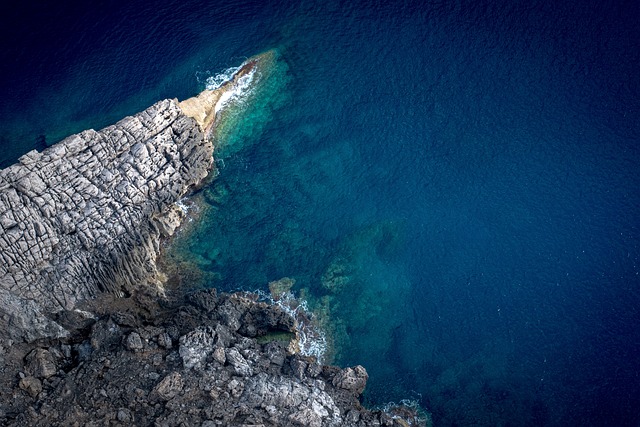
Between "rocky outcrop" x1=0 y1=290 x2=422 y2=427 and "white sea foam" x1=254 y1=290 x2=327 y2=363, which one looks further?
"white sea foam" x1=254 y1=290 x2=327 y2=363

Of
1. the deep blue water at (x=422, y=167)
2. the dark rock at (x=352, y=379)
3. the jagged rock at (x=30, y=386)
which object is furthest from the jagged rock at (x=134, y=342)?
the dark rock at (x=352, y=379)

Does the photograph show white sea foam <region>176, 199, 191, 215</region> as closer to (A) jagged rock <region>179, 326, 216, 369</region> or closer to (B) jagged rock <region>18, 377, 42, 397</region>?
(A) jagged rock <region>179, 326, 216, 369</region>

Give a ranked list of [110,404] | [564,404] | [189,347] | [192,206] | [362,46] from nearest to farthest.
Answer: [110,404], [189,347], [564,404], [192,206], [362,46]

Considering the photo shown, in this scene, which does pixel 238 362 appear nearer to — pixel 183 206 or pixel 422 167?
pixel 183 206

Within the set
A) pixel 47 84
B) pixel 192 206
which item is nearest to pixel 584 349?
pixel 192 206

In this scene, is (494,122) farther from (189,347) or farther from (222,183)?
(189,347)

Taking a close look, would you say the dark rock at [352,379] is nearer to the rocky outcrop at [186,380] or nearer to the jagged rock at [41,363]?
the rocky outcrop at [186,380]

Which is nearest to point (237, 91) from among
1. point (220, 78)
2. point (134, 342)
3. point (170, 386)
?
point (220, 78)

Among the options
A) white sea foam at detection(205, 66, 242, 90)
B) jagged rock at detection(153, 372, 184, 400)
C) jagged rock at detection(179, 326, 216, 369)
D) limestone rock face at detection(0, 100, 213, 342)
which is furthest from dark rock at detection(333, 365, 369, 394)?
white sea foam at detection(205, 66, 242, 90)
